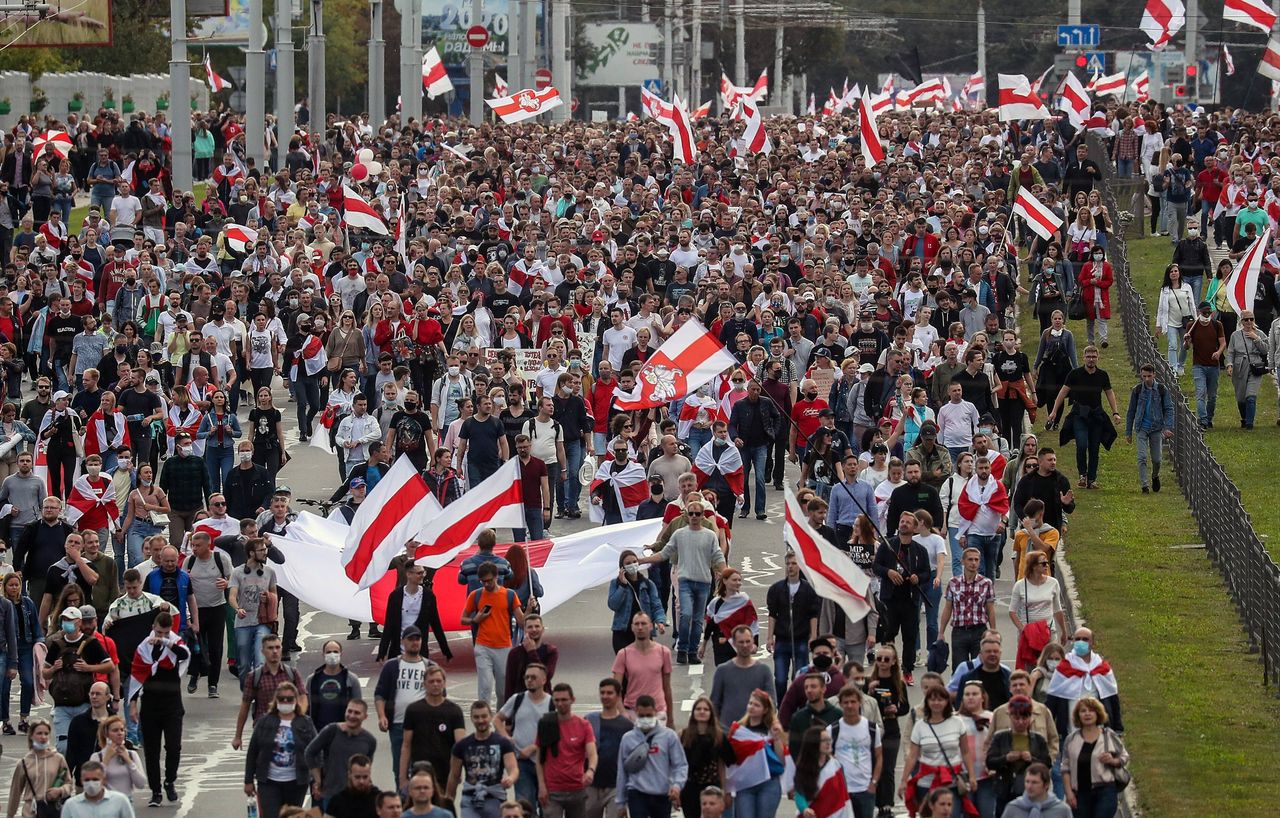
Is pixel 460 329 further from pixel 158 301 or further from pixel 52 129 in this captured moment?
pixel 52 129

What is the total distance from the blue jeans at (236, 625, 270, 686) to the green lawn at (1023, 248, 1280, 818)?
6272mm

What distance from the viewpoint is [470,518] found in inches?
776

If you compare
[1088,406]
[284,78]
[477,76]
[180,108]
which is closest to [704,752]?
[1088,406]

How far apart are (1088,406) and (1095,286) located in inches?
309

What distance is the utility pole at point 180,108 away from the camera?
43.7 meters

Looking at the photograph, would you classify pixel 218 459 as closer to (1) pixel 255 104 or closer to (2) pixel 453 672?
(2) pixel 453 672

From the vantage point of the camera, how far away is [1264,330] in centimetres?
3222

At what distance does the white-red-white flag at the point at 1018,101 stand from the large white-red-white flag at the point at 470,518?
27017 mm

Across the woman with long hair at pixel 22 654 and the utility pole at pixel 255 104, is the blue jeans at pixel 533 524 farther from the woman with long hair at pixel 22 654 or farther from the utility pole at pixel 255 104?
the utility pole at pixel 255 104

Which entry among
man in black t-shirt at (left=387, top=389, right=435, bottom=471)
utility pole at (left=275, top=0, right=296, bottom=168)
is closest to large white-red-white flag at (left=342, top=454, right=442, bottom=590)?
man in black t-shirt at (left=387, top=389, right=435, bottom=471)

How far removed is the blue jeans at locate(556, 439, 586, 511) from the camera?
2462cm

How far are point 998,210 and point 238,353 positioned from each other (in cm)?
1171

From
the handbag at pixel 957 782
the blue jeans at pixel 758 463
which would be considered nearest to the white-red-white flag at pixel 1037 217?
the blue jeans at pixel 758 463

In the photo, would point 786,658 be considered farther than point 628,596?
No
